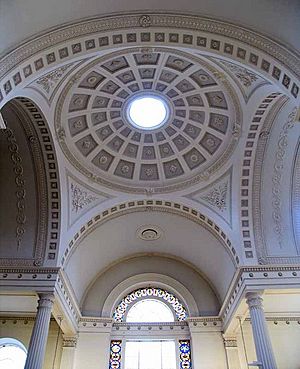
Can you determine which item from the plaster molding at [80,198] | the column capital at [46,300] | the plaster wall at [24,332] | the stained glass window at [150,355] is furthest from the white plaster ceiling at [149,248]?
the stained glass window at [150,355]

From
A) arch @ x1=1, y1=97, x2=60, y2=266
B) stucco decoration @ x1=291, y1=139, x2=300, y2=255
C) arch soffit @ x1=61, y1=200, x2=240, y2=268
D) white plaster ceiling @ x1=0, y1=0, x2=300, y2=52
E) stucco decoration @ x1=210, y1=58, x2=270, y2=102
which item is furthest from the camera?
arch soffit @ x1=61, y1=200, x2=240, y2=268

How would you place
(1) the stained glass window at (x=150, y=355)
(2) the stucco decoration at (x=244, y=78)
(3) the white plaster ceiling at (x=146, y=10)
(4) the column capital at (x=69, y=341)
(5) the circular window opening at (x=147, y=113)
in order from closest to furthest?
(3) the white plaster ceiling at (x=146, y=10) < (2) the stucco decoration at (x=244, y=78) < (5) the circular window opening at (x=147, y=113) < (4) the column capital at (x=69, y=341) < (1) the stained glass window at (x=150, y=355)

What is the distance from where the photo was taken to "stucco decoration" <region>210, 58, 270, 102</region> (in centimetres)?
1066

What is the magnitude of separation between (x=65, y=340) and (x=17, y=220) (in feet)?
17.0

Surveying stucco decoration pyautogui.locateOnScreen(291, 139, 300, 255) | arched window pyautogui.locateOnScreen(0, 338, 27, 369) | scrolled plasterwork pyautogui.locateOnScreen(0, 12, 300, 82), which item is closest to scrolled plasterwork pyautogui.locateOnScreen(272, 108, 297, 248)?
stucco decoration pyautogui.locateOnScreen(291, 139, 300, 255)

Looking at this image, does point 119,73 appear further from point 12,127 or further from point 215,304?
point 215,304

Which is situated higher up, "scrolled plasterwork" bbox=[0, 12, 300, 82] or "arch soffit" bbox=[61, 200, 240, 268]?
"arch soffit" bbox=[61, 200, 240, 268]

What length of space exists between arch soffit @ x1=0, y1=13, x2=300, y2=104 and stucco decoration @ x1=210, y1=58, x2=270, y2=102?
2179mm

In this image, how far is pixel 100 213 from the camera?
13.9 metres

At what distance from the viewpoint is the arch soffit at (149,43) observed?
25.3 ft

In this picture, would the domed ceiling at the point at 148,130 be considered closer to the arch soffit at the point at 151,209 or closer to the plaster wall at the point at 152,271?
the arch soffit at the point at 151,209

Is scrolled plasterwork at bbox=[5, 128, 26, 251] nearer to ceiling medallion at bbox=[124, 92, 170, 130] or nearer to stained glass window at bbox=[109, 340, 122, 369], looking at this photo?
ceiling medallion at bbox=[124, 92, 170, 130]

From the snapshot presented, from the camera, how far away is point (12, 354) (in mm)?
14797

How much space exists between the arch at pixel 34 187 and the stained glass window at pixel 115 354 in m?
5.03
